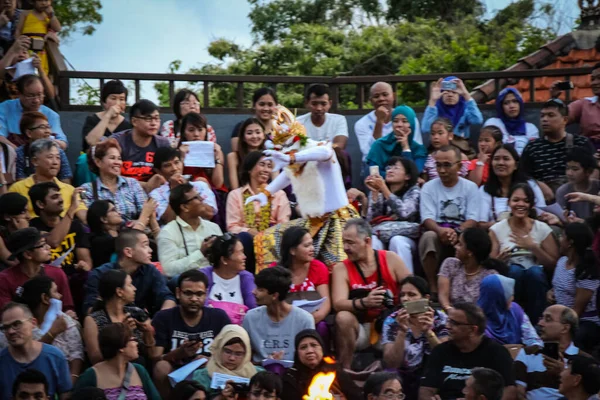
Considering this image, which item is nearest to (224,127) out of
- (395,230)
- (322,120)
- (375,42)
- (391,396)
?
(322,120)

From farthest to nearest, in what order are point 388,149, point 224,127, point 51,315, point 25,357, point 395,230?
point 224,127
point 388,149
point 395,230
point 51,315
point 25,357

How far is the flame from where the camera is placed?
24.4 ft

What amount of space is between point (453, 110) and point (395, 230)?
2164 millimetres

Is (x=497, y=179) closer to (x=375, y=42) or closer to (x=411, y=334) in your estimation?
(x=411, y=334)

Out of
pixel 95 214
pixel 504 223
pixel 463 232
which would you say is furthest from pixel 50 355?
pixel 504 223

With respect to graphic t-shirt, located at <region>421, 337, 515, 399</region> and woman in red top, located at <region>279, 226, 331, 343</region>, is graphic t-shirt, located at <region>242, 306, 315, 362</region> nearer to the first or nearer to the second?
woman in red top, located at <region>279, 226, 331, 343</region>

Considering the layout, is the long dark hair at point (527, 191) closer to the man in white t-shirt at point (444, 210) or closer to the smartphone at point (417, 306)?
the man in white t-shirt at point (444, 210)

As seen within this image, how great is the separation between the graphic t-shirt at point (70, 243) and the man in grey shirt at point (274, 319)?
150 cm

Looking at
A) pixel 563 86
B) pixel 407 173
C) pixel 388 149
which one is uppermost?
pixel 563 86

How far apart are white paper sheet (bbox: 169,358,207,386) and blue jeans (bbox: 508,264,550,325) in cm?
273

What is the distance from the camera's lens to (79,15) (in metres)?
19.0

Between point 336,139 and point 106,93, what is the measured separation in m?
2.22

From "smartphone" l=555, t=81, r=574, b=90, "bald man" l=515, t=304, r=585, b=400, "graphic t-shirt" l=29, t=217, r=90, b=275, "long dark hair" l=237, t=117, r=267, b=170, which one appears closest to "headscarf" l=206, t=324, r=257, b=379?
"graphic t-shirt" l=29, t=217, r=90, b=275

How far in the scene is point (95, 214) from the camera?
9.86m
